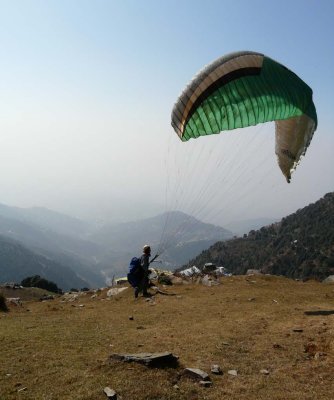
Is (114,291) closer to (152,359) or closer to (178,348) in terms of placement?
(178,348)

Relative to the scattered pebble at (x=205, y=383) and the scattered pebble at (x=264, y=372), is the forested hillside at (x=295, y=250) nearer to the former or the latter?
the scattered pebble at (x=264, y=372)

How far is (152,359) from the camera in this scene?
10.2 m

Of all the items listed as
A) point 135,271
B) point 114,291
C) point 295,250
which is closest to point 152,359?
point 135,271

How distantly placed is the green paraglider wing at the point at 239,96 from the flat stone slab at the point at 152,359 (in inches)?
310

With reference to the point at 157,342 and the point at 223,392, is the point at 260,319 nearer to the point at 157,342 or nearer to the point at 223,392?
the point at 157,342

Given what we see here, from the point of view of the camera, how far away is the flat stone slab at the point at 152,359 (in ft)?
33.3

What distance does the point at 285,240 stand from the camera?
176875 mm

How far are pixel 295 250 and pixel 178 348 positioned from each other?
158m

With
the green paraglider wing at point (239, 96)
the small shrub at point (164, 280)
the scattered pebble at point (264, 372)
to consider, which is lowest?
the scattered pebble at point (264, 372)

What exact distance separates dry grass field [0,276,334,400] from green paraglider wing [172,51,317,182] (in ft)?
23.5

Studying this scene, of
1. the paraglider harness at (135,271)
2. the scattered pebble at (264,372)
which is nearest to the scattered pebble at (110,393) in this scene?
the scattered pebble at (264,372)

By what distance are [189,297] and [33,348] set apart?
12.1m

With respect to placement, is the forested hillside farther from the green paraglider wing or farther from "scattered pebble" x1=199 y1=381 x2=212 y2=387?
"scattered pebble" x1=199 y1=381 x2=212 y2=387

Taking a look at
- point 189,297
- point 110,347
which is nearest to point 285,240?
point 189,297
